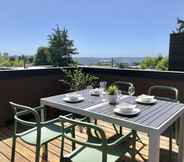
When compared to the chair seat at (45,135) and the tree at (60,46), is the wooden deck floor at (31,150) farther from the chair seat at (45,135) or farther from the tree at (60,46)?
the tree at (60,46)

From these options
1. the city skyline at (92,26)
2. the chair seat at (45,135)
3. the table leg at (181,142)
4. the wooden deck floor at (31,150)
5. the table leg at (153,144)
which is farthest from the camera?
the city skyline at (92,26)

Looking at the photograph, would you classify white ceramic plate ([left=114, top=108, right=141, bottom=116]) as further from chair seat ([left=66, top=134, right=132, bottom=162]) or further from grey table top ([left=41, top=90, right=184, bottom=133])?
chair seat ([left=66, top=134, right=132, bottom=162])

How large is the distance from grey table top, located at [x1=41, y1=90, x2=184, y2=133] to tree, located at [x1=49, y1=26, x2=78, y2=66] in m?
30.7

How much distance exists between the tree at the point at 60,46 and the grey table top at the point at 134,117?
30.7 m

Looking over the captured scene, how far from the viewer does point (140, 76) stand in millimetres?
3861

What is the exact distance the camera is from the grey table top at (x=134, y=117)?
5.89 ft

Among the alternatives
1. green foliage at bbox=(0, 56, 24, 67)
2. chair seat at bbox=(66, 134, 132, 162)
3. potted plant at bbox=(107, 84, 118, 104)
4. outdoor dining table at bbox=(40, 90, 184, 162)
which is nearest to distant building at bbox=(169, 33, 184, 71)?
outdoor dining table at bbox=(40, 90, 184, 162)

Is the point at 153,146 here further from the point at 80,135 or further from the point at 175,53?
the point at 175,53

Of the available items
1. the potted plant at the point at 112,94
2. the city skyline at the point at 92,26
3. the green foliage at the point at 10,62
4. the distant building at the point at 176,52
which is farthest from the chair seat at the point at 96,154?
the city skyline at the point at 92,26

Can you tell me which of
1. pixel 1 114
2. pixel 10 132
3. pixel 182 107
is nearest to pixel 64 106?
pixel 182 107

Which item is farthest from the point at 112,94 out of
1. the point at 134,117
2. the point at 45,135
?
the point at 45,135

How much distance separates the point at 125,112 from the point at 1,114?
2.42m

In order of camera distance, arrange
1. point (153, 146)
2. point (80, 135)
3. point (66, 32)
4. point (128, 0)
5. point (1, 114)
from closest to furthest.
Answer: point (153, 146), point (80, 135), point (1, 114), point (128, 0), point (66, 32)

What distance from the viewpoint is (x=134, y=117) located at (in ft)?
6.37
